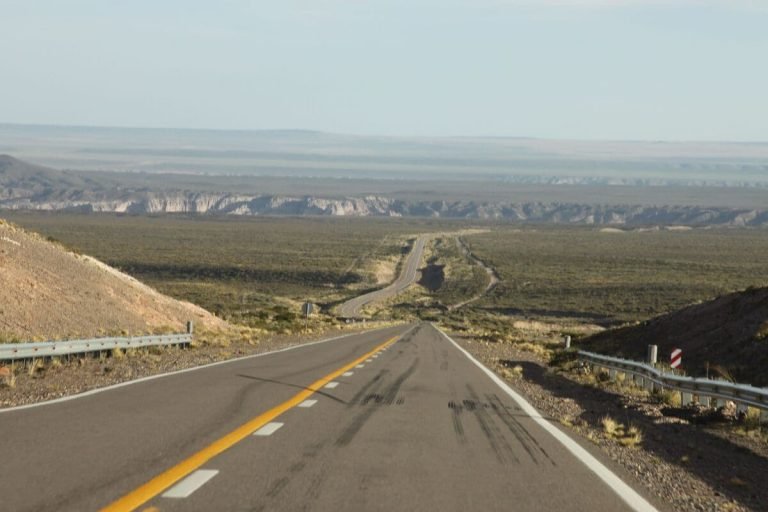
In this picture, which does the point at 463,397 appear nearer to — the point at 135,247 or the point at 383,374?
the point at 383,374

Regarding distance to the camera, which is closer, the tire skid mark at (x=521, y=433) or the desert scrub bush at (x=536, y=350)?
the tire skid mark at (x=521, y=433)

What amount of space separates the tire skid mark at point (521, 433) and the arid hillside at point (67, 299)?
54.3 feet

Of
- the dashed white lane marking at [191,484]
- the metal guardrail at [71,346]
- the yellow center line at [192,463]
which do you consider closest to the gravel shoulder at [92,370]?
the metal guardrail at [71,346]

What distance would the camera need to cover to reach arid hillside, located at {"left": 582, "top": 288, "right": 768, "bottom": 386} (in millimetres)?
26844

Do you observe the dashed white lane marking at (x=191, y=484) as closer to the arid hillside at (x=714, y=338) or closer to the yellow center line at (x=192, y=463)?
the yellow center line at (x=192, y=463)

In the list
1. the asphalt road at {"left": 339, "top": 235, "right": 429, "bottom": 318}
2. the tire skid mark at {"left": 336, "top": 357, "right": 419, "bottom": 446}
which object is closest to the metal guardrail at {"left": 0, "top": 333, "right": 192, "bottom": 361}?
the tire skid mark at {"left": 336, "top": 357, "right": 419, "bottom": 446}

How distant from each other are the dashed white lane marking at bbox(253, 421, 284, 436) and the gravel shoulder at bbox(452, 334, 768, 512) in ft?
11.7

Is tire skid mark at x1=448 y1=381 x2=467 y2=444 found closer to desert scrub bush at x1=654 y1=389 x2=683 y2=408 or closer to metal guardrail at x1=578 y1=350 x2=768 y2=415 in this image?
metal guardrail at x1=578 y1=350 x2=768 y2=415

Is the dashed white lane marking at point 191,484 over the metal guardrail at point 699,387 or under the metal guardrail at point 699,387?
over

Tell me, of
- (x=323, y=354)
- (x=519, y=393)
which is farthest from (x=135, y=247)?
(x=519, y=393)

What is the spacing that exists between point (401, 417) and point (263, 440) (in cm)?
307

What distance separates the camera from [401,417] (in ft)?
46.1

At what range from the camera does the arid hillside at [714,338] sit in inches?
1057

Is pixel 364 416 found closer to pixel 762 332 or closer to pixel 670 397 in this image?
pixel 670 397
